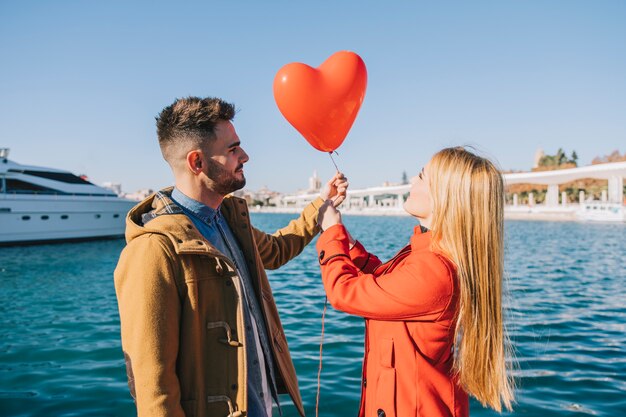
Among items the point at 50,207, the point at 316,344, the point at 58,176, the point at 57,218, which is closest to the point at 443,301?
the point at 316,344

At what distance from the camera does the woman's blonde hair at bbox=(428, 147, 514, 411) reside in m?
1.98

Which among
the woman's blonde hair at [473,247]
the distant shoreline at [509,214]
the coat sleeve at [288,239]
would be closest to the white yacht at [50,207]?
the distant shoreline at [509,214]

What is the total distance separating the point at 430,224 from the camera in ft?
7.20

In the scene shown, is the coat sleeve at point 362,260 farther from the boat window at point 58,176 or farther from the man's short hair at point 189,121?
the boat window at point 58,176

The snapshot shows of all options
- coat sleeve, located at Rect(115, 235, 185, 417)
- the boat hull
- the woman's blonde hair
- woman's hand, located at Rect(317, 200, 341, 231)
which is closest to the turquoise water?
the woman's blonde hair

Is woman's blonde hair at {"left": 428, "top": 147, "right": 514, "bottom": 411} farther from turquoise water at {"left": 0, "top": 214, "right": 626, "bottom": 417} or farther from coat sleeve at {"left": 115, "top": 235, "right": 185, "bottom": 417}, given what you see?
coat sleeve at {"left": 115, "top": 235, "right": 185, "bottom": 417}

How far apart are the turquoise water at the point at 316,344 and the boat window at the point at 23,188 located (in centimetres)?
1283

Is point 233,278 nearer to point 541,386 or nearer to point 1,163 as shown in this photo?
point 541,386

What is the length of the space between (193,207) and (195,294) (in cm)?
52

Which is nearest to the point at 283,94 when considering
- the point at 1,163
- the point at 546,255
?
the point at 546,255

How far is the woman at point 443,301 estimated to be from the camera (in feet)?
6.38

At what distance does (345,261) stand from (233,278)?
20.6 inches

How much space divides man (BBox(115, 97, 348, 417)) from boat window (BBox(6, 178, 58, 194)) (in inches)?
1054

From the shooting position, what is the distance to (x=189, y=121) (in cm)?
216
